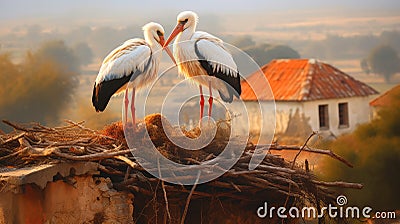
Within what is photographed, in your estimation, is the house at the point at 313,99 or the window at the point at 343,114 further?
the window at the point at 343,114

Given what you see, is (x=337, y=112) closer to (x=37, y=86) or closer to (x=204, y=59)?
(x=37, y=86)

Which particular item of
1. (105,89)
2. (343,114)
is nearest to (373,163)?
(343,114)

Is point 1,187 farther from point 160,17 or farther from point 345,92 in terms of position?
point 160,17

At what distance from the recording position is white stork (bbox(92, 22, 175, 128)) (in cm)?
684

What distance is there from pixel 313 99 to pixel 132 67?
15.2m

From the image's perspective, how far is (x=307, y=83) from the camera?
72.7ft

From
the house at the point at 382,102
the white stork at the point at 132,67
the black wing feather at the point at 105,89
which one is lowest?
the black wing feather at the point at 105,89

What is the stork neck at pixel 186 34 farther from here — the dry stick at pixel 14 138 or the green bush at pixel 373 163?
the green bush at pixel 373 163

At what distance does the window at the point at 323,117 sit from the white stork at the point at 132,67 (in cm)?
1550

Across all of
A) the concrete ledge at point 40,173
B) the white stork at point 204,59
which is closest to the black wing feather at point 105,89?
the white stork at point 204,59

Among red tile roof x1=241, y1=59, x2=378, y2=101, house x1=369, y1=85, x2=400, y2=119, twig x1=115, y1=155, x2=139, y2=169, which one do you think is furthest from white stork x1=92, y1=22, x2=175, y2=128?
house x1=369, y1=85, x2=400, y2=119

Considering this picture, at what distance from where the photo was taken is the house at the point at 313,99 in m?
21.7

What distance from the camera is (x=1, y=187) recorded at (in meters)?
5.50

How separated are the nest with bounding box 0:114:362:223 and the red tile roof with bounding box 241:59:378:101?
14.4m
